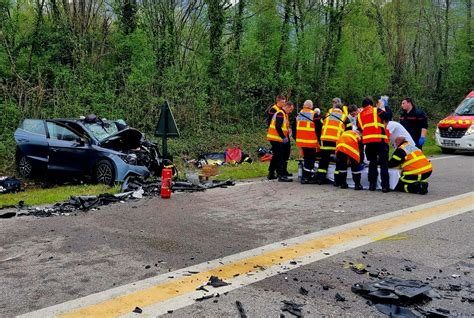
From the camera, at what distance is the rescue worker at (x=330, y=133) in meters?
9.80

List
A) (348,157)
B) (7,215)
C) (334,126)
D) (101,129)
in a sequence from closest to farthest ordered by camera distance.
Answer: (7,215) < (348,157) < (334,126) < (101,129)

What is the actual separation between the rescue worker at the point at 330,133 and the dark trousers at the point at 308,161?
0.18m

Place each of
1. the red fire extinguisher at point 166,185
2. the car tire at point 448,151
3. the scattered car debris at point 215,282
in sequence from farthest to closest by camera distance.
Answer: the car tire at point 448,151 < the red fire extinguisher at point 166,185 < the scattered car debris at point 215,282

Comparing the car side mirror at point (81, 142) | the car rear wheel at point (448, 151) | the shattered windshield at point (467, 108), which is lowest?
the car rear wheel at point (448, 151)

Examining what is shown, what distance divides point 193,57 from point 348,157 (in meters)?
10.5

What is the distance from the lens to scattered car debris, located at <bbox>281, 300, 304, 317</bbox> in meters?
3.65

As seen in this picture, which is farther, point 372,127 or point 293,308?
point 372,127

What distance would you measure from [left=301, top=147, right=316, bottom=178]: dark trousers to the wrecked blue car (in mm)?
3422

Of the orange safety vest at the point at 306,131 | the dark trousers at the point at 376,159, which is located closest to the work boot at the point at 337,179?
the dark trousers at the point at 376,159

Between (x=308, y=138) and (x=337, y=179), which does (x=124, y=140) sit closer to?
(x=308, y=138)

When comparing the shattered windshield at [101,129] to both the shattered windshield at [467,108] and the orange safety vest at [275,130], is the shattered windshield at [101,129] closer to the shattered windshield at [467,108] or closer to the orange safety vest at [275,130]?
the orange safety vest at [275,130]

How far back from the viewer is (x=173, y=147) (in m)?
14.7

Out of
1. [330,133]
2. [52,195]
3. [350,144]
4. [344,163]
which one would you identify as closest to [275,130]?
[330,133]

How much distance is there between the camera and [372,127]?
907 cm
